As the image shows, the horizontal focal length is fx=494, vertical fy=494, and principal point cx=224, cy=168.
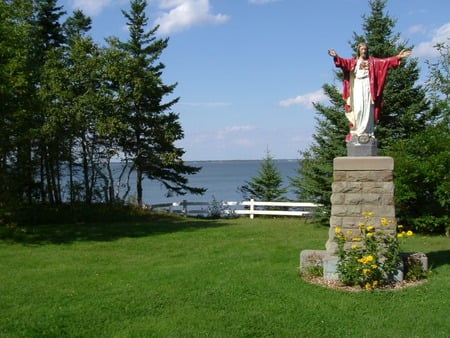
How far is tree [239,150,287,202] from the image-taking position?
25.6 metres

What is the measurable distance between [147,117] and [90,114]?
10.2 feet

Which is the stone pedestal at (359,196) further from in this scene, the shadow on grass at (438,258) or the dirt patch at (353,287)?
the shadow on grass at (438,258)

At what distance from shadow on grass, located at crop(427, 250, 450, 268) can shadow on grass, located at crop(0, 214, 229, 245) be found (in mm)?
7800

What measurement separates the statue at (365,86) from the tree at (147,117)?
13.7m

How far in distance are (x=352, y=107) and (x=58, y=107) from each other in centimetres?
1381

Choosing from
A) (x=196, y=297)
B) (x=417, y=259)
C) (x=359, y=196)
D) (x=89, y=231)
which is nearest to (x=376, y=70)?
(x=359, y=196)

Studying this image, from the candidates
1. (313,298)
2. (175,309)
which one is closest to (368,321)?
(313,298)

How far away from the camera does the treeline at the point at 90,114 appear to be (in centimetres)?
1931

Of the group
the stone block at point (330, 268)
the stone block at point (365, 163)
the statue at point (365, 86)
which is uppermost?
the statue at point (365, 86)

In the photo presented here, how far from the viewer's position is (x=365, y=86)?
8516mm

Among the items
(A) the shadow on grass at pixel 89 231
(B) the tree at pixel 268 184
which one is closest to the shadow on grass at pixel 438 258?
(A) the shadow on grass at pixel 89 231

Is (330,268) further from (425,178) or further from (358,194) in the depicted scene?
(425,178)

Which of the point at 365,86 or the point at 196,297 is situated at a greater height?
the point at 365,86

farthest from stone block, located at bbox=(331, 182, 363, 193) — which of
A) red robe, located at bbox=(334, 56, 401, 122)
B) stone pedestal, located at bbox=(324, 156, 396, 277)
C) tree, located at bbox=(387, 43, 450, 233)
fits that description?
A: tree, located at bbox=(387, 43, 450, 233)
